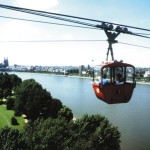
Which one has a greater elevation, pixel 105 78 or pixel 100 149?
pixel 105 78

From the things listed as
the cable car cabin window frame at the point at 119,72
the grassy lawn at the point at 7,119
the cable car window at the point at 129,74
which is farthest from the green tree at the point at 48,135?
the grassy lawn at the point at 7,119

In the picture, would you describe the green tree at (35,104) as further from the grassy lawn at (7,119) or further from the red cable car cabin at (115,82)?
the red cable car cabin at (115,82)

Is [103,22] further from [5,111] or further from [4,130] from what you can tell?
[5,111]

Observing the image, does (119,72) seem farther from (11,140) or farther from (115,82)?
(11,140)

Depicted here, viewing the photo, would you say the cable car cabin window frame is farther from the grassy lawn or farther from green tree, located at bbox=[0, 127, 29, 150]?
the grassy lawn

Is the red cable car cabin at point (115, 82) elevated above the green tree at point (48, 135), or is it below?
above

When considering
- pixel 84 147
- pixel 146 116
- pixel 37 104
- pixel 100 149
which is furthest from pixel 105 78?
pixel 146 116
